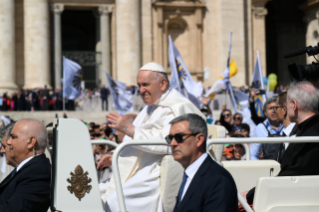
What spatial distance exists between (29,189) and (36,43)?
77.0ft

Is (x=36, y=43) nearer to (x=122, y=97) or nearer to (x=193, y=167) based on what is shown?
(x=122, y=97)

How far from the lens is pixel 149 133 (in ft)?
15.8

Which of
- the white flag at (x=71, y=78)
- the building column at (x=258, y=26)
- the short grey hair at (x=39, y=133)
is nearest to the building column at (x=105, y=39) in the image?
the white flag at (x=71, y=78)

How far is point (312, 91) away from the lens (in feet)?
14.2

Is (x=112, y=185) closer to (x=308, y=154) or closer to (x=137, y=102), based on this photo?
(x=308, y=154)

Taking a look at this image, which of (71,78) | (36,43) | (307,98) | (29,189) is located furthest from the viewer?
(36,43)

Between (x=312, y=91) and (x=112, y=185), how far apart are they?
6.49ft

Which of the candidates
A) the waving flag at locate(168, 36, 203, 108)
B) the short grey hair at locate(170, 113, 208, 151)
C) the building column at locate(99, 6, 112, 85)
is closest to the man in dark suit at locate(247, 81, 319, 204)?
the short grey hair at locate(170, 113, 208, 151)

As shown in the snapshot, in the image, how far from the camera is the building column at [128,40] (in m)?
27.1

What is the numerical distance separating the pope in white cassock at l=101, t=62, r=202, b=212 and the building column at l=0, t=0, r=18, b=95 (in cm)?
2163

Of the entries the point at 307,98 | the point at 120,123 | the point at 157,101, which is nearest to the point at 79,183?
the point at 120,123

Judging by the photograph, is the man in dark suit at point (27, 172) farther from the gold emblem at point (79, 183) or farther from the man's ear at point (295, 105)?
the man's ear at point (295, 105)

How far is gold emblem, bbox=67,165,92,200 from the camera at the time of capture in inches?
143

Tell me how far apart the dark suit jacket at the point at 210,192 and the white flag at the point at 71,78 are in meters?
16.0
